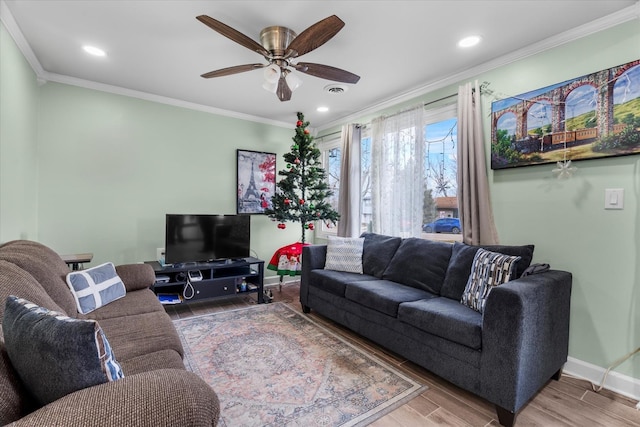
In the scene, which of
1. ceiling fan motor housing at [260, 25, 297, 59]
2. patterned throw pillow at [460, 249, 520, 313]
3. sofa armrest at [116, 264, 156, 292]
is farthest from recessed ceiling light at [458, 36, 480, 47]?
sofa armrest at [116, 264, 156, 292]

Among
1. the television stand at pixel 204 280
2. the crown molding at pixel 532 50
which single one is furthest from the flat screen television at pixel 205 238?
the crown molding at pixel 532 50

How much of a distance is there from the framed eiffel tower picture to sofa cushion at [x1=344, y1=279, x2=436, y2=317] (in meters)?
2.22

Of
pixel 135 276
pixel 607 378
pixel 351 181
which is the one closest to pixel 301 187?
pixel 351 181

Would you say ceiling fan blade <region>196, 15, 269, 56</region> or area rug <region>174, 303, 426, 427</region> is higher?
ceiling fan blade <region>196, 15, 269, 56</region>

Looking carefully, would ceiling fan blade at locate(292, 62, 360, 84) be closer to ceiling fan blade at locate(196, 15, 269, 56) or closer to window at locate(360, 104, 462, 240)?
ceiling fan blade at locate(196, 15, 269, 56)

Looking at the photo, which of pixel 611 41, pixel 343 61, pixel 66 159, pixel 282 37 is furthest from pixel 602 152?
pixel 66 159

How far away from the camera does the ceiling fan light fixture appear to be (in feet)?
7.61

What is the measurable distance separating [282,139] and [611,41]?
12.4ft

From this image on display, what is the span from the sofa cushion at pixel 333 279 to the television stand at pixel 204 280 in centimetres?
88

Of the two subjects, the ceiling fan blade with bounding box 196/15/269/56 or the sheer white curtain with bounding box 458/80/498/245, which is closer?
the ceiling fan blade with bounding box 196/15/269/56

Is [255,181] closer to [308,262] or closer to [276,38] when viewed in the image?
[308,262]

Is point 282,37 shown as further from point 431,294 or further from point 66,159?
point 66,159

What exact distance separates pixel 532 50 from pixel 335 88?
1796 millimetres

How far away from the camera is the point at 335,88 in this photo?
11.1 ft
